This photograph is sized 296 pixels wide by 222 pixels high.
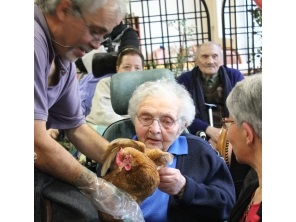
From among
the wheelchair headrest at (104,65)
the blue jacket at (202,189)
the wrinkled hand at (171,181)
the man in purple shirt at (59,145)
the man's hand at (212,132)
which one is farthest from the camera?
the wheelchair headrest at (104,65)

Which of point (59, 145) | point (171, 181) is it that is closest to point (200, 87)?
point (171, 181)

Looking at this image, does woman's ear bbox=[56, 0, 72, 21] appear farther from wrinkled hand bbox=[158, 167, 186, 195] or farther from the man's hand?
the man's hand

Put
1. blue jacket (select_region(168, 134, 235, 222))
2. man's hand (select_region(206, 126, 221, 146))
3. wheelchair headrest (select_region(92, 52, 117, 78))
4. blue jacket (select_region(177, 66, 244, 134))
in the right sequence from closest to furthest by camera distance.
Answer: blue jacket (select_region(168, 134, 235, 222)) < man's hand (select_region(206, 126, 221, 146)) < blue jacket (select_region(177, 66, 244, 134)) < wheelchair headrest (select_region(92, 52, 117, 78))

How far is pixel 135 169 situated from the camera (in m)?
1.18

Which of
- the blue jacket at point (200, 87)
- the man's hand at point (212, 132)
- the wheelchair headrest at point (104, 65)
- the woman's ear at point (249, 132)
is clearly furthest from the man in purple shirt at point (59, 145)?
the wheelchair headrest at point (104, 65)

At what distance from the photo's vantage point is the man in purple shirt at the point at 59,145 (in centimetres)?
113

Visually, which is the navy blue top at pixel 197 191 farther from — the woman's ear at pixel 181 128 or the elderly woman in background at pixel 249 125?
the elderly woman in background at pixel 249 125

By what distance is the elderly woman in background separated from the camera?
1.14 meters

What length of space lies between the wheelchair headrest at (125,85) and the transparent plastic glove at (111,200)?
2.56 feet

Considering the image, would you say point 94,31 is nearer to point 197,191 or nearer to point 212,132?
point 197,191

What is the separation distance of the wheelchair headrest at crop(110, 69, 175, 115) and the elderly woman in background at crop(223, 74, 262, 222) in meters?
0.77

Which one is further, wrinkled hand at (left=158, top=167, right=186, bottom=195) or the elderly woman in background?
wrinkled hand at (left=158, top=167, right=186, bottom=195)

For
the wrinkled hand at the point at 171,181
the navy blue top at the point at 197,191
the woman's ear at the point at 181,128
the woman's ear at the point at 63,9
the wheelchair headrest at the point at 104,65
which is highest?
the woman's ear at the point at 63,9

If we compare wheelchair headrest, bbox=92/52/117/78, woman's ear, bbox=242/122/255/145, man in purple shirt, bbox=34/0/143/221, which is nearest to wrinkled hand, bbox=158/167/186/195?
man in purple shirt, bbox=34/0/143/221
